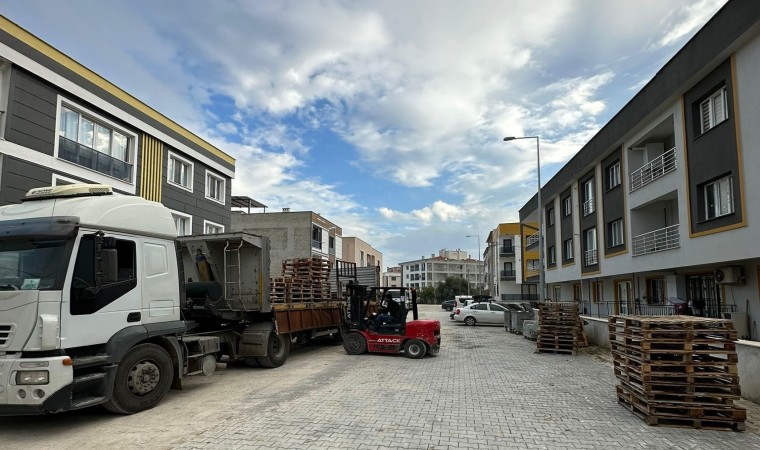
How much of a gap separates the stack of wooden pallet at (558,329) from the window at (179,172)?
15.1 metres

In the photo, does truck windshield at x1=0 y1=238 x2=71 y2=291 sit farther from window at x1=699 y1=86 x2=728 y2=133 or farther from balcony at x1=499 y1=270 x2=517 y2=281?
balcony at x1=499 y1=270 x2=517 y2=281

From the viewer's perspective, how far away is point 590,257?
83.6 feet

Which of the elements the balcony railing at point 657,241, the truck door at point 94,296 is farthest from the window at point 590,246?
the truck door at point 94,296

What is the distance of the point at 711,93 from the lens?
1409cm

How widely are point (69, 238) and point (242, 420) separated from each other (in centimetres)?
354

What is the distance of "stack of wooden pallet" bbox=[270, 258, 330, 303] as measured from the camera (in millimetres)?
13242

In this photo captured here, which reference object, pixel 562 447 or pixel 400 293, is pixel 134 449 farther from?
pixel 400 293

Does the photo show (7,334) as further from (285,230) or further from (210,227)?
(285,230)

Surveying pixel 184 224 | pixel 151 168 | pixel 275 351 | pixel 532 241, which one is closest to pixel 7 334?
pixel 275 351

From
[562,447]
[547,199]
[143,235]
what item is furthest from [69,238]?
[547,199]

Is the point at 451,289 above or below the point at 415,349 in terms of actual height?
below

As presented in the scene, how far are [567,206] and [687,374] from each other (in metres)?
25.0

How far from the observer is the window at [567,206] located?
29430 mm

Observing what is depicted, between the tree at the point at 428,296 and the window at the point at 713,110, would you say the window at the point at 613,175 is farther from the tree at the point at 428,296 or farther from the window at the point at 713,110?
the tree at the point at 428,296
